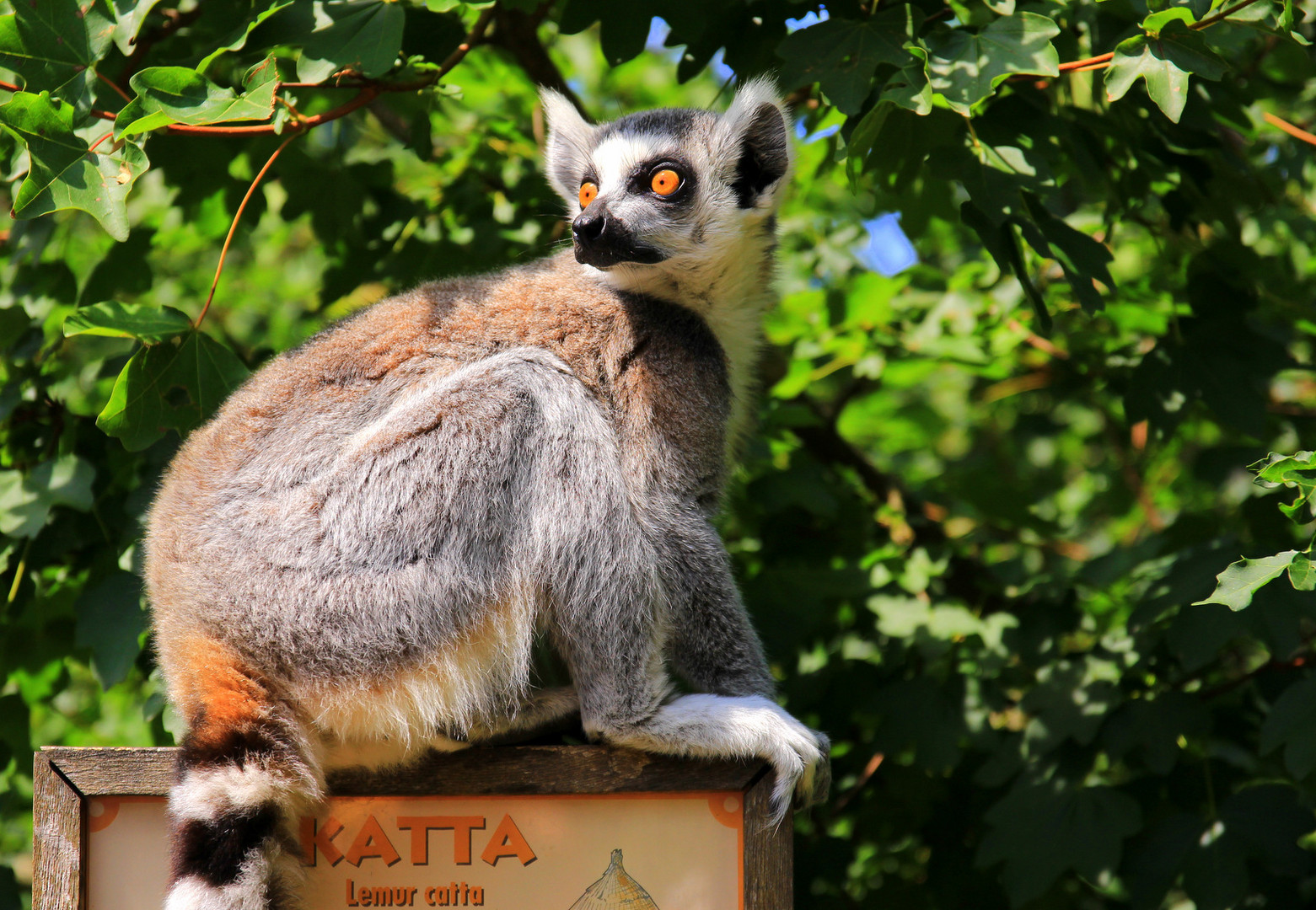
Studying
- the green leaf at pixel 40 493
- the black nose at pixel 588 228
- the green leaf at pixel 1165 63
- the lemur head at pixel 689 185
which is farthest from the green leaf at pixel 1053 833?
the green leaf at pixel 40 493

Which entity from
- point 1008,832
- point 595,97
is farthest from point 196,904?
point 595,97

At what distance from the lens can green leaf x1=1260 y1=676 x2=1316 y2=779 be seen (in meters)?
2.41

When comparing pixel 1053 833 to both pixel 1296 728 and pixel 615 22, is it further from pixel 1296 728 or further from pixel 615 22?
pixel 615 22

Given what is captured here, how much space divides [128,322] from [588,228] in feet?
3.53

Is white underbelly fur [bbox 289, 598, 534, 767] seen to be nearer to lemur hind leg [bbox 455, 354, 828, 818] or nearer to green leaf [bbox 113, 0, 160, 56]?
lemur hind leg [bbox 455, 354, 828, 818]

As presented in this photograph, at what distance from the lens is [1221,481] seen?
3812 millimetres

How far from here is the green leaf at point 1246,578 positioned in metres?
1.89

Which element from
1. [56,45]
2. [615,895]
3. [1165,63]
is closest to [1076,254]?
[1165,63]

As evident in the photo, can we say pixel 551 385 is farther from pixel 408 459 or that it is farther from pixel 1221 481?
pixel 1221 481

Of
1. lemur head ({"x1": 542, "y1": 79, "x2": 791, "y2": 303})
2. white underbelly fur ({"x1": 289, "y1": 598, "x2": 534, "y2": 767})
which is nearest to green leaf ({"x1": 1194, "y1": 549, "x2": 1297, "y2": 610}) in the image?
white underbelly fur ({"x1": 289, "y1": 598, "x2": 534, "y2": 767})

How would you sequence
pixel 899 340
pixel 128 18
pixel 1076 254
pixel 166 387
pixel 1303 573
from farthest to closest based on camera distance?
pixel 899 340
pixel 1076 254
pixel 166 387
pixel 128 18
pixel 1303 573

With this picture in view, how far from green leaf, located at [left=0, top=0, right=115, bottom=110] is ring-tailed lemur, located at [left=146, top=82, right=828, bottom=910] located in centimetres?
74

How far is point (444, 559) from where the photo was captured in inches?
87.0

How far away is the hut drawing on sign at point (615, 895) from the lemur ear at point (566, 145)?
1925 mm
